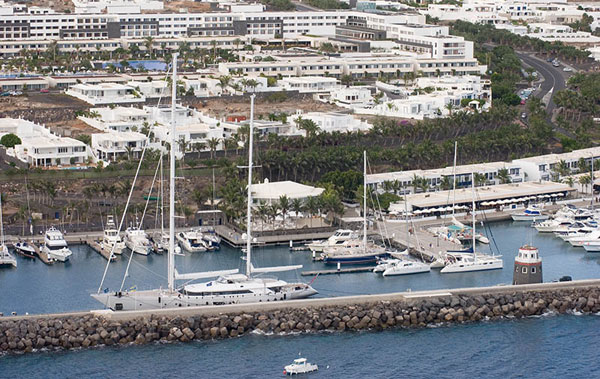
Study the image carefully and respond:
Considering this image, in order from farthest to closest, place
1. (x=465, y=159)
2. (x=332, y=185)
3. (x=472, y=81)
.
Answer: (x=472, y=81), (x=465, y=159), (x=332, y=185)

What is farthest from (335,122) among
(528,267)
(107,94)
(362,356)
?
(362,356)

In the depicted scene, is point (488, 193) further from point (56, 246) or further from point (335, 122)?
point (56, 246)

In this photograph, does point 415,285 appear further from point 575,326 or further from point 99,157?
point 99,157

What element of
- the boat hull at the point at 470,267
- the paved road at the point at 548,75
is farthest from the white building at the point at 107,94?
the boat hull at the point at 470,267

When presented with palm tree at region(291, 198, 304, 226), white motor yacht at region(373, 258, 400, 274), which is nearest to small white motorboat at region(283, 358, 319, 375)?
white motor yacht at region(373, 258, 400, 274)

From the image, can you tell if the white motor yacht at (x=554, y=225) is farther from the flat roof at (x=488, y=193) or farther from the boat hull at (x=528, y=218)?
the flat roof at (x=488, y=193)

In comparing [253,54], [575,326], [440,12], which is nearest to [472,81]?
[253,54]
